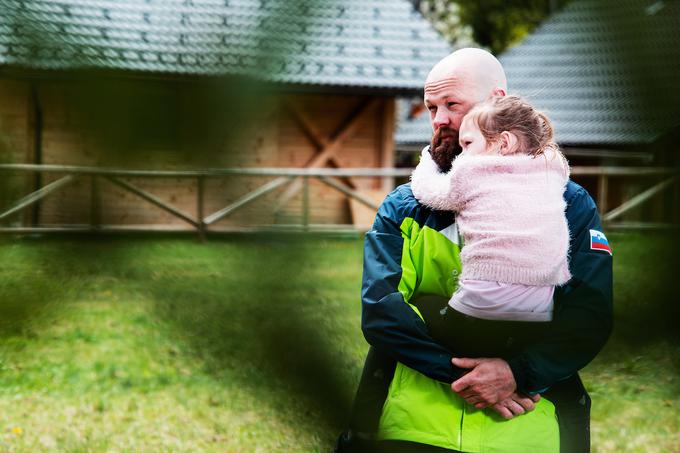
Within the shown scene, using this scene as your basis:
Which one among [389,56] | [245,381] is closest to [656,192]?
[389,56]

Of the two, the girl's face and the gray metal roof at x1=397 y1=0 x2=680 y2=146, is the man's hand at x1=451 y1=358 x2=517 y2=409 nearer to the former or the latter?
the girl's face

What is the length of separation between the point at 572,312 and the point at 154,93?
44.1 inches

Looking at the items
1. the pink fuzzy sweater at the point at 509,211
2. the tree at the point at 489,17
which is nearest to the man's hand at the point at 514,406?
the pink fuzzy sweater at the point at 509,211

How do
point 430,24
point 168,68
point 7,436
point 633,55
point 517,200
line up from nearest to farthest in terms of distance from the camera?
point 168,68 → point 633,55 → point 430,24 → point 517,200 → point 7,436

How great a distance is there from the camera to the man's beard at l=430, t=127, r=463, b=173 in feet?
4.70

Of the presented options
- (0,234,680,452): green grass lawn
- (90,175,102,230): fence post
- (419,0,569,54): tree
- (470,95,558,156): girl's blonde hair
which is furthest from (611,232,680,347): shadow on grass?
(470,95,558,156): girl's blonde hair

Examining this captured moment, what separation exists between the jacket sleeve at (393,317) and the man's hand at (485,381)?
2 cm

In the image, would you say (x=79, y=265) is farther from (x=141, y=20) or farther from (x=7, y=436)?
(x=7, y=436)

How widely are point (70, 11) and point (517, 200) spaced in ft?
3.43

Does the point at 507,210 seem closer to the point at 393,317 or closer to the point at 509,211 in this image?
the point at 509,211

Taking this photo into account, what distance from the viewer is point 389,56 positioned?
608 mm

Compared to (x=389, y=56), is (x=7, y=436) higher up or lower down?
lower down

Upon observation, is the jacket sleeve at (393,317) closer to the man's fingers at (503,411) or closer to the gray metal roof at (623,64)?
the man's fingers at (503,411)

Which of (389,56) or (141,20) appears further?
(389,56)
